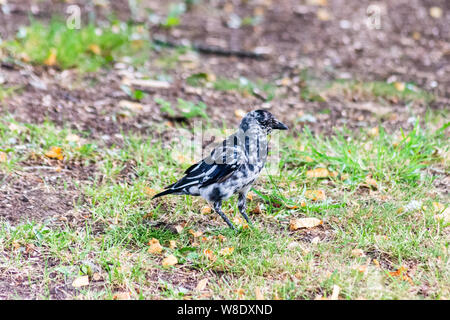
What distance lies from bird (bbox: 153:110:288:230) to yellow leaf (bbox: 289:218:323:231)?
0.32 meters

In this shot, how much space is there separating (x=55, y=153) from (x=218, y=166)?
1689mm

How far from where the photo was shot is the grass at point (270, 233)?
11.2 ft

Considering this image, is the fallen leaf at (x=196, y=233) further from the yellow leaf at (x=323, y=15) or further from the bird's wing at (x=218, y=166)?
the yellow leaf at (x=323, y=15)

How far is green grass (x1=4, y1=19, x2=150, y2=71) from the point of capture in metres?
6.33

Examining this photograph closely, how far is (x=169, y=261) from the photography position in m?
3.62

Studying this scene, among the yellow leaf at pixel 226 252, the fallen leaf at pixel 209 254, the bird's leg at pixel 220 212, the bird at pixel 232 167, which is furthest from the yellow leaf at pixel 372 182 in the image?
the fallen leaf at pixel 209 254

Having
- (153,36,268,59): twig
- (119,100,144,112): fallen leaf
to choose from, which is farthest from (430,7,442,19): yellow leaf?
(119,100,144,112): fallen leaf

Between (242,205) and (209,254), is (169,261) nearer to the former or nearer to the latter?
(209,254)

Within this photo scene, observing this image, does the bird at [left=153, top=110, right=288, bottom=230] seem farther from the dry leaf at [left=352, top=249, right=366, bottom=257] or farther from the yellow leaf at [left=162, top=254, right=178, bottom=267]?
the dry leaf at [left=352, top=249, right=366, bottom=257]

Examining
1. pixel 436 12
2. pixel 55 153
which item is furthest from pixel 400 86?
pixel 55 153

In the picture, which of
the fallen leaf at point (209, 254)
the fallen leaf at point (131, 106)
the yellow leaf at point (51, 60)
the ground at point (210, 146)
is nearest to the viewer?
the ground at point (210, 146)

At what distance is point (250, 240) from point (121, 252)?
→ 86 cm

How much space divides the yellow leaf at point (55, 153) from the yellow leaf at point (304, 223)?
81.8 inches

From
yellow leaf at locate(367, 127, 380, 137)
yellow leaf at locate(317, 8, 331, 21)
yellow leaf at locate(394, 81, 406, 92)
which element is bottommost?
yellow leaf at locate(367, 127, 380, 137)
